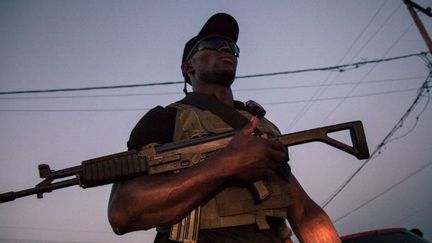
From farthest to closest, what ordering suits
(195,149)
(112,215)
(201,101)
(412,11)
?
(412,11) → (201,101) → (195,149) → (112,215)

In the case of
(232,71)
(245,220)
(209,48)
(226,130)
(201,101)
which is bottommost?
(245,220)

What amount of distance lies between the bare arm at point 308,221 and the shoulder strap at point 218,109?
680mm

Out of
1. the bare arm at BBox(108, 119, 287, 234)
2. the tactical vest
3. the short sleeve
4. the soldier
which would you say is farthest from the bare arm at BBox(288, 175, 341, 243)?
the short sleeve

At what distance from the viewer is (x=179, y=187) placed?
1.62 metres

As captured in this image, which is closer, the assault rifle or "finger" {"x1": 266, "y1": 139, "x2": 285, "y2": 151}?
the assault rifle

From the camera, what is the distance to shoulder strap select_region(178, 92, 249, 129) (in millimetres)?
2361

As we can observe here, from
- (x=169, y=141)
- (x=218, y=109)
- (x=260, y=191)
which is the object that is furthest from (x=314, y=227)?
(x=169, y=141)

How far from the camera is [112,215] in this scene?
1.58 metres

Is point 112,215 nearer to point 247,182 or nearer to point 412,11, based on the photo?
point 247,182

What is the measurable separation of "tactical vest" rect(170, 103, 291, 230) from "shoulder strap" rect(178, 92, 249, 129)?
0.22 feet

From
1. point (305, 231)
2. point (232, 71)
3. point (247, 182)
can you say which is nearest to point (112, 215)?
point (247, 182)

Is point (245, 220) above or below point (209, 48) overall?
below

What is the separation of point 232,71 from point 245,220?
1.57 meters

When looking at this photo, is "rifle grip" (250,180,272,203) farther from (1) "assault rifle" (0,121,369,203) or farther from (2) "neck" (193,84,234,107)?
(2) "neck" (193,84,234,107)
